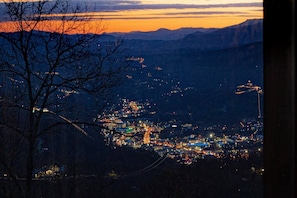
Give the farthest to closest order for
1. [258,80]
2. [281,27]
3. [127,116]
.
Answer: [127,116], [258,80], [281,27]

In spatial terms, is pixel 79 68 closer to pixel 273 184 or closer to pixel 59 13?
pixel 59 13

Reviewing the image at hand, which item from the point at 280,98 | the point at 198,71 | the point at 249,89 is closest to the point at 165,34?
the point at 198,71

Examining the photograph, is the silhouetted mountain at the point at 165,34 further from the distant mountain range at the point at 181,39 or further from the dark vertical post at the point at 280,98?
the dark vertical post at the point at 280,98

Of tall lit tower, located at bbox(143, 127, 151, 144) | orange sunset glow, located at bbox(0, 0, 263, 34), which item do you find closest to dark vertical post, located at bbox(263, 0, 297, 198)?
orange sunset glow, located at bbox(0, 0, 263, 34)

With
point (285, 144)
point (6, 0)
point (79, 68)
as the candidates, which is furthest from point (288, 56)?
point (6, 0)

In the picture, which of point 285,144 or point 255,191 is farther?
point 255,191

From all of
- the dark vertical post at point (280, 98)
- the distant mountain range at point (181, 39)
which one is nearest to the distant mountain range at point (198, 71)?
the distant mountain range at point (181, 39)

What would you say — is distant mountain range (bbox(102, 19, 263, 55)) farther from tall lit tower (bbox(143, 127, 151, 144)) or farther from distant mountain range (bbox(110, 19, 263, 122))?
tall lit tower (bbox(143, 127, 151, 144))

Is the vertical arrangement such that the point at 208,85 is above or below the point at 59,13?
below
